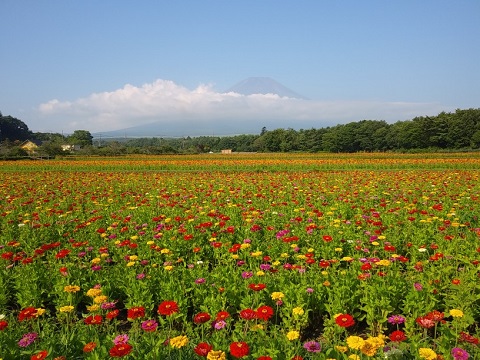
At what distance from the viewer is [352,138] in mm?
95188

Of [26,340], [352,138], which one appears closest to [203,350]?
[26,340]

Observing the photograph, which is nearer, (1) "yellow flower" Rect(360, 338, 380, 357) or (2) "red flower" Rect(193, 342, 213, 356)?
(1) "yellow flower" Rect(360, 338, 380, 357)

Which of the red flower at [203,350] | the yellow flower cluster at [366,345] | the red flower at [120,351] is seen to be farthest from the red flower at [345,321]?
the red flower at [120,351]

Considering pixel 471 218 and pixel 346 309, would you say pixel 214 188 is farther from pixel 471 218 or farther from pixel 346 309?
pixel 346 309

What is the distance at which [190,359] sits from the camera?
3098mm

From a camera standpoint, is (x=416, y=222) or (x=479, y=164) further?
(x=479, y=164)

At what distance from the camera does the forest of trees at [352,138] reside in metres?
70.2

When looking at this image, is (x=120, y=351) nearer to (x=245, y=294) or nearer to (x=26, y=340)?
(x=26, y=340)

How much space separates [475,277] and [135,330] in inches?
164

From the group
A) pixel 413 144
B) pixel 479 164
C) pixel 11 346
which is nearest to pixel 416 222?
pixel 11 346

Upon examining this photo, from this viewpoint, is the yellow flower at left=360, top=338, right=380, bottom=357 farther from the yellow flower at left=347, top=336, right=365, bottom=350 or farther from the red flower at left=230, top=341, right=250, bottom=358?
the red flower at left=230, top=341, right=250, bottom=358

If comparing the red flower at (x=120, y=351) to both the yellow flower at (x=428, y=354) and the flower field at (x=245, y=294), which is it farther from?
the yellow flower at (x=428, y=354)

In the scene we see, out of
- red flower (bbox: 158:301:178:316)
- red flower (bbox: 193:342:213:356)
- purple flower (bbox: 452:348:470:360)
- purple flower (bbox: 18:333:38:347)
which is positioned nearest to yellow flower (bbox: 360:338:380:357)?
purple flower (bbox: 452:348:470:360)

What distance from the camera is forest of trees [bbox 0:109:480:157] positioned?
230ft
